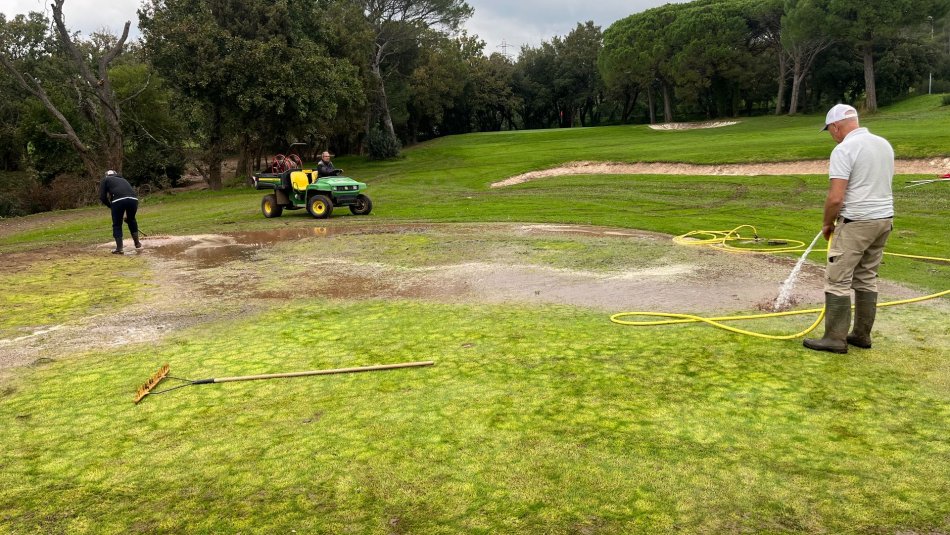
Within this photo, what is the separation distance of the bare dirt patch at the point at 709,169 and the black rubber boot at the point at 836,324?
58.0ft

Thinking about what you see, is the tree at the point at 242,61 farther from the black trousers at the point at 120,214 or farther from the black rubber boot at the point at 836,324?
the black rubber boot at the point at 836,324

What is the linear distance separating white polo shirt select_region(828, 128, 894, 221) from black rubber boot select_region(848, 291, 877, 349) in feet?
2.33

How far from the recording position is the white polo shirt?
5.39 metres

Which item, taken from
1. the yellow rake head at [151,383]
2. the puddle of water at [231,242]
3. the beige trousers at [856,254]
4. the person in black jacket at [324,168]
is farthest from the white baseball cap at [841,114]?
the person in black jacket at [324,168]

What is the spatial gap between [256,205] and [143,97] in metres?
19.2

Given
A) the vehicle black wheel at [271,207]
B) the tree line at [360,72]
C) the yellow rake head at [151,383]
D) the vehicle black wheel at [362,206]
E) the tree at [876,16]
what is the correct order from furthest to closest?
the tree at [876,16]
the tree line at [360,72]
the vehicle black wheel at [362,206]
the vehicle black wheel at [271,207]
the yellow rake head at [151,383]

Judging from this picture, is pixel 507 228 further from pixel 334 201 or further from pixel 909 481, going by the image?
pixel 909 481

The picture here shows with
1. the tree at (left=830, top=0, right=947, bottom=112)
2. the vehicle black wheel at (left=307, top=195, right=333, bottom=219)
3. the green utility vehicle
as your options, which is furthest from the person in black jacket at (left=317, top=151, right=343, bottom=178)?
the tree at (left=830, top=0, right=947, bottom=112)

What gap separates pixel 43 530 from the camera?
10.5ft

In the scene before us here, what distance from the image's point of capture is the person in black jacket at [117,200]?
12.6 meters

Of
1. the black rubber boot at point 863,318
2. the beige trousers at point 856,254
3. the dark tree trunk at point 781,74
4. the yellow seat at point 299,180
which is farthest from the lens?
the dark tree trunk at point 781,74

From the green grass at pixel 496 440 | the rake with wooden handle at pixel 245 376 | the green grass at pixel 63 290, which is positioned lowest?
the green grass at pixel 496 440

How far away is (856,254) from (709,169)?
19787mm

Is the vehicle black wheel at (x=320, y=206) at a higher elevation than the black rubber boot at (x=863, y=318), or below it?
higher
